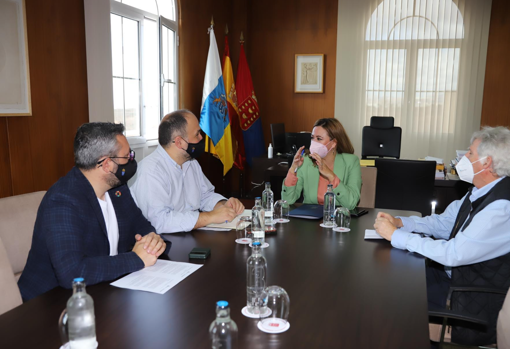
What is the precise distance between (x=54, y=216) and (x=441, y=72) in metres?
6.20

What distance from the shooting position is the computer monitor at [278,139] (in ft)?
18.2

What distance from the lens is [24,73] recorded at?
2750 mm

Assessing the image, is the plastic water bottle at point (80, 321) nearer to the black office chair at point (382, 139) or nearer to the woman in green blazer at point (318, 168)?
the woman in green blazer at point (318, 168)

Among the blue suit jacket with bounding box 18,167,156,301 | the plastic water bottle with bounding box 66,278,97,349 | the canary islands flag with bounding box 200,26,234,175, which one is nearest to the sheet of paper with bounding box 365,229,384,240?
the blue suit jacket with bounding box 18,167,156,301

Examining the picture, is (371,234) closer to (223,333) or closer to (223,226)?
(223,226)

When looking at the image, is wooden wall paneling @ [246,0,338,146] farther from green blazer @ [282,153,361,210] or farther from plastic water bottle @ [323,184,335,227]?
plastic water bottle @ [323,184,335,227]

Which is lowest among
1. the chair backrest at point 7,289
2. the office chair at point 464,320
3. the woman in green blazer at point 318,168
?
the office chair at point 464,320

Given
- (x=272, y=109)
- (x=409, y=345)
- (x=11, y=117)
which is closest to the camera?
(x=409, y=345)

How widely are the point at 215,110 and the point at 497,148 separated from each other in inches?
148

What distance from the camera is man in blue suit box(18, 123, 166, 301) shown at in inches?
58.9

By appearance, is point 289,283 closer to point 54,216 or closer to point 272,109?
point 54,216

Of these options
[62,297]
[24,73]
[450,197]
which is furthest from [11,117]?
[450,197]

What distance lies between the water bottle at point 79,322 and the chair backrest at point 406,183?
10.7ft

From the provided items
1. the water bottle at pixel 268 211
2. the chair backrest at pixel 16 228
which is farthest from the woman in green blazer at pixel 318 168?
the chair backrest at pixel 16 228
